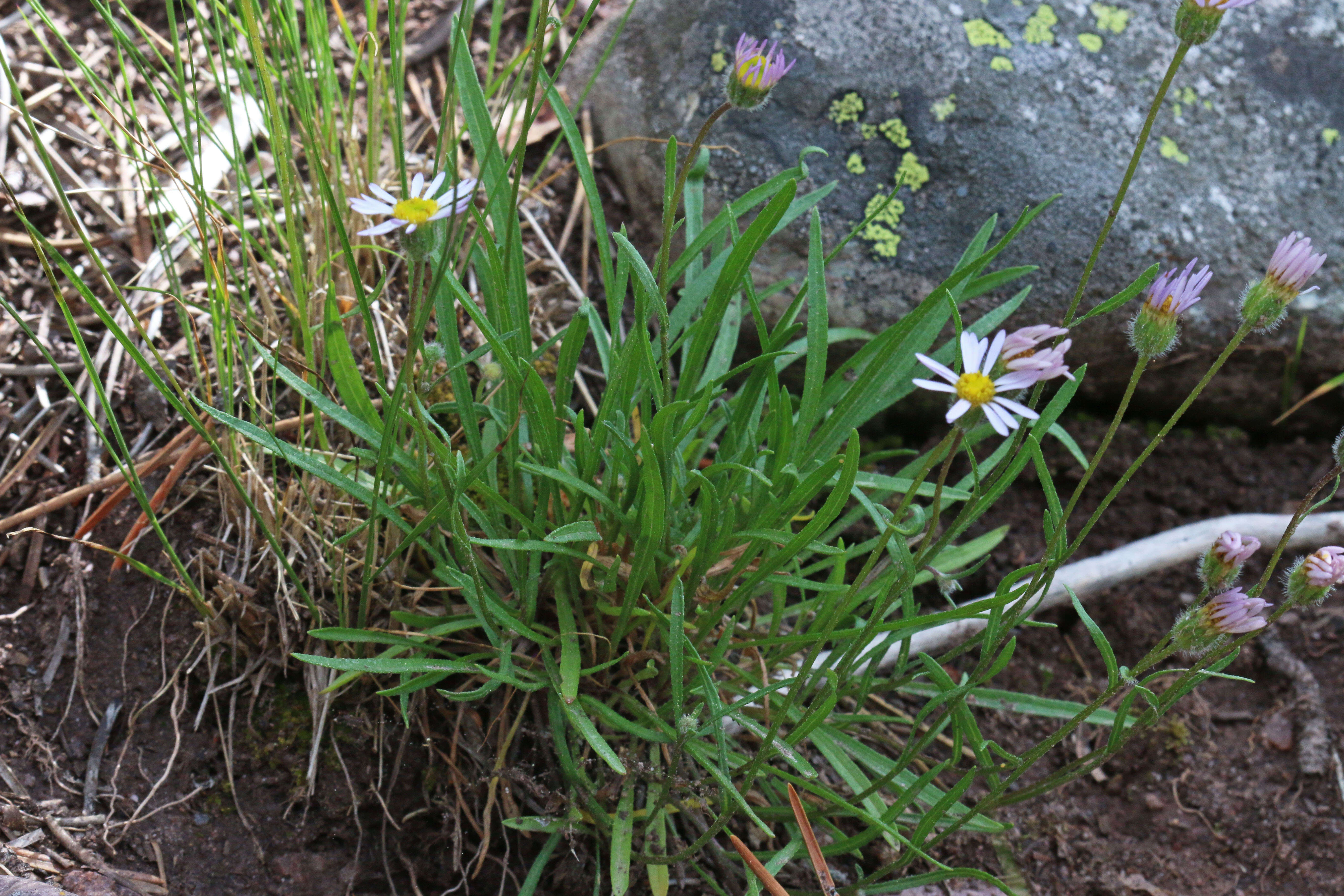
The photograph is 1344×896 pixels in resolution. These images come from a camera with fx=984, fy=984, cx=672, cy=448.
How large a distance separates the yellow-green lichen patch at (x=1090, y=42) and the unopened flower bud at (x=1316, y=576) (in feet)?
4.97

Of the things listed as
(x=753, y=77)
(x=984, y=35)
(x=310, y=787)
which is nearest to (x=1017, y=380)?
(x=753, y=77)

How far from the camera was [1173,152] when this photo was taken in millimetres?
2221

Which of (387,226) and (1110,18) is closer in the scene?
(387,226)

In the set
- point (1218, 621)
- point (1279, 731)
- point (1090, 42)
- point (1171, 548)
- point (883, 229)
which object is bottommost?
point (1279, 731)

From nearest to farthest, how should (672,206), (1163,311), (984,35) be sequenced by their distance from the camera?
1. (1163,311)
2. (672,206)
3. (984,35)

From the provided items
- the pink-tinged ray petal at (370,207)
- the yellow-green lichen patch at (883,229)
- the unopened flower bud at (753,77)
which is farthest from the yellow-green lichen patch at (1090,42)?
the pink-tinged ray petal at (370,207)

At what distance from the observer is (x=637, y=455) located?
148cm

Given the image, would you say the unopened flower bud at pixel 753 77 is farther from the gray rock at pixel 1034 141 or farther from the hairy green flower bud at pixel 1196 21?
the gray rock at pixel 1034 141

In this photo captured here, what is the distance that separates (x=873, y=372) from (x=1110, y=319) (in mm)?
907

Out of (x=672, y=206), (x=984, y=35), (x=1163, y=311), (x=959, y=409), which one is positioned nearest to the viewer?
(x=959, y=409)

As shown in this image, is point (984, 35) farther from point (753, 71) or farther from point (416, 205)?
point (416, 205)

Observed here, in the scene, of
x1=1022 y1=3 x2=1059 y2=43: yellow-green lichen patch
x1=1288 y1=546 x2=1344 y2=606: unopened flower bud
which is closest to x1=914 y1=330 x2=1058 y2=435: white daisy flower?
x1=1288 y1=546 x2=1344 y2=606: unopened flower bud

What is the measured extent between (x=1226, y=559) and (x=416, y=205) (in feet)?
3.24

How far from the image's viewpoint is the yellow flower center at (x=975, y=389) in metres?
0.95
